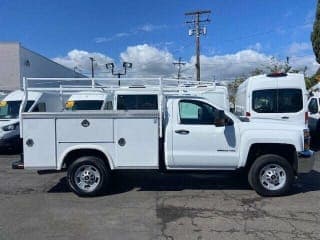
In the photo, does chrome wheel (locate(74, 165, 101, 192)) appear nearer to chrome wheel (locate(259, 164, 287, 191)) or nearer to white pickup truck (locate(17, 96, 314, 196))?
white pickup truck (locate(17, 96, 314, 196))

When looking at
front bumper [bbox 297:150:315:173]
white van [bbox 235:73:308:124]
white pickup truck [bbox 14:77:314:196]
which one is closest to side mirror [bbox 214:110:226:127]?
white pickup truck [bbox 14:77:314:196]

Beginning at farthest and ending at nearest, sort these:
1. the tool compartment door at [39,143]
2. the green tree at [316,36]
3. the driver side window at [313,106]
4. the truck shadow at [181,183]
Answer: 1. the green tree at [316,36]
2. the driver side window at [313,106]
3. the truck shadow at [181,183]
4. the tool compartment door at [39,143]

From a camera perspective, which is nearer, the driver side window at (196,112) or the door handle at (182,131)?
the door handle at (182,131)

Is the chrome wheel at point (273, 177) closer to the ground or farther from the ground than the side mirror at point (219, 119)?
closer to the ground

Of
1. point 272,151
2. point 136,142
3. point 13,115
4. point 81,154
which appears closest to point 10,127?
point 13,115

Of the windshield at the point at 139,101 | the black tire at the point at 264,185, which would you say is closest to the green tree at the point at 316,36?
the windshield at the point at 139,101

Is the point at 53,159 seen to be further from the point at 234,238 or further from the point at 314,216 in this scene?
the point at 314,216

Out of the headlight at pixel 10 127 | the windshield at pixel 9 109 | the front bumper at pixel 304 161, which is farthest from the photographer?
the windshield at pixel 9 109

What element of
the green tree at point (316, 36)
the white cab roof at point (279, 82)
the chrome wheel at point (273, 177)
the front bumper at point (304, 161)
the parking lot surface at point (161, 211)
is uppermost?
the green tree at point (316, 36)

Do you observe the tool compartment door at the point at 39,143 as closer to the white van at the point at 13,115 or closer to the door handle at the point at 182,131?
the white van at the point at 13,115

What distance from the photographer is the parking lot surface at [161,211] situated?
6.51 meters

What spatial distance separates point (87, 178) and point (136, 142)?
1.16 m

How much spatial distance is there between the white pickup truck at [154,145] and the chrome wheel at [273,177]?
0.06 ft

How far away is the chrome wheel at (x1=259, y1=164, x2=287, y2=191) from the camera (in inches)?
346
